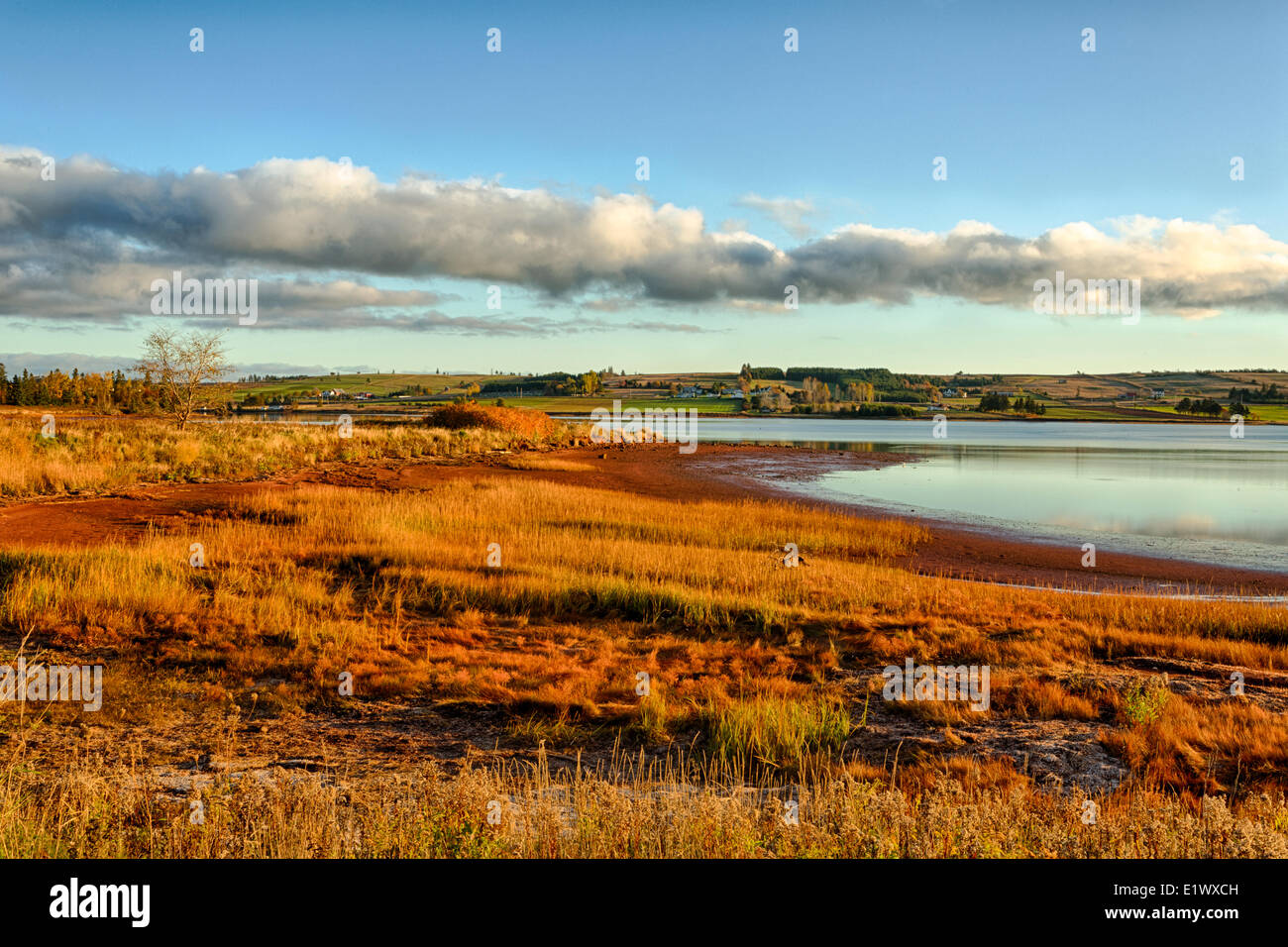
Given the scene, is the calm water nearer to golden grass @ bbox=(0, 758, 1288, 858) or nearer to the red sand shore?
the red sand shore

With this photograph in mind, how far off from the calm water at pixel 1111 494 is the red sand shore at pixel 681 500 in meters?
2.15

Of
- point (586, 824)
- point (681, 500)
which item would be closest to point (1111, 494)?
point (681, 500)

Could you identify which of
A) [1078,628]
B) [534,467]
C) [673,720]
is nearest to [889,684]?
[673,720]

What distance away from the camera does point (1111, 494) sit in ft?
116

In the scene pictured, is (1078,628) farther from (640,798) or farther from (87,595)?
(87,595)

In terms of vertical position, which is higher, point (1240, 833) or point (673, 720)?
point (1240, 833)

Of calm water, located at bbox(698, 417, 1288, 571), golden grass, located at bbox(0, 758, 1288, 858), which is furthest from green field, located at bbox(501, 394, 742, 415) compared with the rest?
golden grass, located at bbox(0, 758, 1288, 858)

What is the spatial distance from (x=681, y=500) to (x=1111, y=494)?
64.5 ft

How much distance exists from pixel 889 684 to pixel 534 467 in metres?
35.6

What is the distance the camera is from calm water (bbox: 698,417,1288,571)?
24.2 metres

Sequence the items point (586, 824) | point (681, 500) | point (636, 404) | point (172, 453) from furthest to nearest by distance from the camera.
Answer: point (636, 404) → point (681, 500) → point (172, 453) → point (586, 824)

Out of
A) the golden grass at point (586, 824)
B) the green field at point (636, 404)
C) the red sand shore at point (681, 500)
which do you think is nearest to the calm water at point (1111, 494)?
the red sand shore at point (681, 500)

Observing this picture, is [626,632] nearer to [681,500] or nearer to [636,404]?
[681,500]

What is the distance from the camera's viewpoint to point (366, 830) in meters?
4.65
